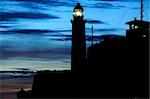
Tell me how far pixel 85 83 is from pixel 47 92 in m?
6.90

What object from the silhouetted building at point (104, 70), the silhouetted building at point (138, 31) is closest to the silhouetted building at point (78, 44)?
the silhouetted building at point (104, 70)

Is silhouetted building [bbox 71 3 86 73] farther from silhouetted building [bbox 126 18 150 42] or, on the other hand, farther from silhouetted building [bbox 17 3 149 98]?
silhouetted building [bbox 126 18 150 42]

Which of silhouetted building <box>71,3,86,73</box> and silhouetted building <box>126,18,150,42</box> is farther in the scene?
silhouetted building <box>71,3,86,73</box>

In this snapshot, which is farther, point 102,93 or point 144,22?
point 144,22


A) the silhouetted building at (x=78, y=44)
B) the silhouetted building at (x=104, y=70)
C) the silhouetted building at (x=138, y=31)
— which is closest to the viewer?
the silhouetted building at (x=104, y=70)

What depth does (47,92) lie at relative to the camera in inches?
2156

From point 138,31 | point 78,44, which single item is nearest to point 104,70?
point 78,44

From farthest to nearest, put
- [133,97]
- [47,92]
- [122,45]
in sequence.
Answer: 1. [47,92]
2. [122,45]
3. [133,97]

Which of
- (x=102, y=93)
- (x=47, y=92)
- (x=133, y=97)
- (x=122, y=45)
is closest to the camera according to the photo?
(x=133, y=97)

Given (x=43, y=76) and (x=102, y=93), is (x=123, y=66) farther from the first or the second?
(x=43, y=76)

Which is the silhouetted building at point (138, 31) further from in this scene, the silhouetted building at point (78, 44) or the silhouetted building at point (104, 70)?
the silhouetted building at point (78, 44)

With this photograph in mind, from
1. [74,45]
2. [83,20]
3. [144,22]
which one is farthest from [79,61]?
[144,22]

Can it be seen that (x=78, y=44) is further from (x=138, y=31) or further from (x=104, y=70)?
(x=138, y=31)

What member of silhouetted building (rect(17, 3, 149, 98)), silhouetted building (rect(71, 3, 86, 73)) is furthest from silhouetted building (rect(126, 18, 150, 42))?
silhouetted building (rect(71, 3, 86, 73))
